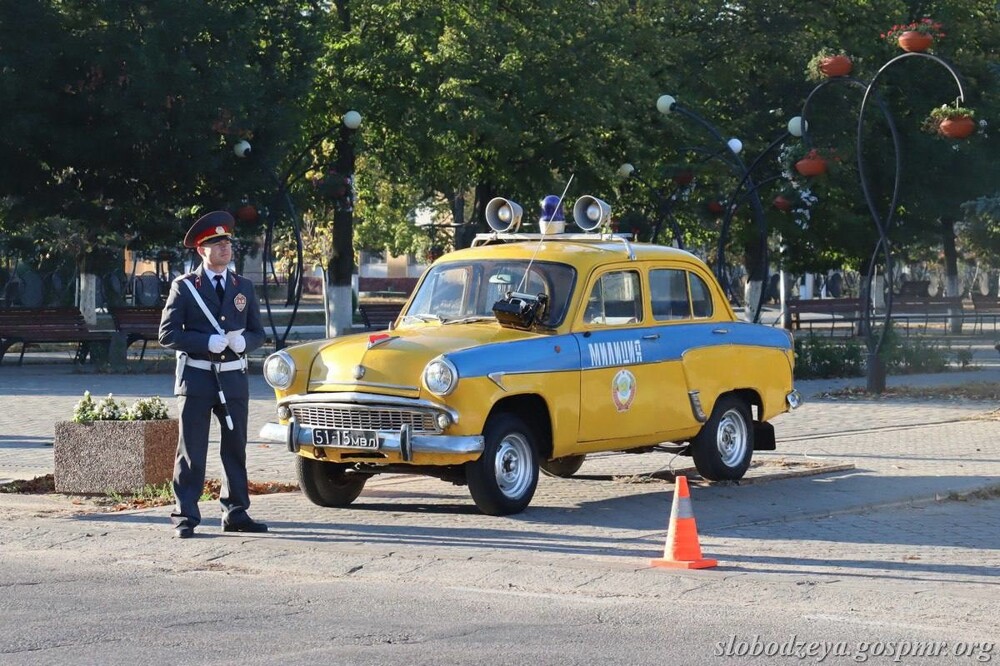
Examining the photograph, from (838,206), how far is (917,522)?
30385 mm

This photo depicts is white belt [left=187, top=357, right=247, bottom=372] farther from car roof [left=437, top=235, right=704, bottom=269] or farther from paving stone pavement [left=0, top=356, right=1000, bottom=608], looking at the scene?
car roof [left=437, top=235, right=704, bottom=269]

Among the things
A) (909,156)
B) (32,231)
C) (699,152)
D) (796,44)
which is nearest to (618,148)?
(699,152)

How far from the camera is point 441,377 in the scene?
414 inches

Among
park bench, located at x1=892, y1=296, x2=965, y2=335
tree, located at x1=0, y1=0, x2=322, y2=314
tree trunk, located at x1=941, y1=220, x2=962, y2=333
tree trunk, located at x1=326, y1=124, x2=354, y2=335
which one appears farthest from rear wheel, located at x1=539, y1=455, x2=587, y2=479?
tree trunk, located at x1=941, y1=220, x2=962, y2=333

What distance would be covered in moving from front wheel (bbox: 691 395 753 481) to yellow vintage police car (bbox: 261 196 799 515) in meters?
0.01

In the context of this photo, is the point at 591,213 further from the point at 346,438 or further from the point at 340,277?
the point at 340,277

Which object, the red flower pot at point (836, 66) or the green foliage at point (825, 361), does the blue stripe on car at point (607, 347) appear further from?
the green foliage at point (825, 361)

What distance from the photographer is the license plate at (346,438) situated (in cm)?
1073

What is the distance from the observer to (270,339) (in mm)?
36531

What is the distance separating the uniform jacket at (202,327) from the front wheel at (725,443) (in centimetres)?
395

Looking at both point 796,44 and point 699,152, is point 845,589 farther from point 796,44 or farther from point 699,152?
point 796,44

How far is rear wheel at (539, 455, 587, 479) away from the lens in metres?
13.2

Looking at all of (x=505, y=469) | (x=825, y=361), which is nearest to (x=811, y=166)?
(x=825, y=361)

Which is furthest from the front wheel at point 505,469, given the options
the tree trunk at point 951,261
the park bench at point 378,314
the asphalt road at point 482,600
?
the tree trunk at point 951,261
